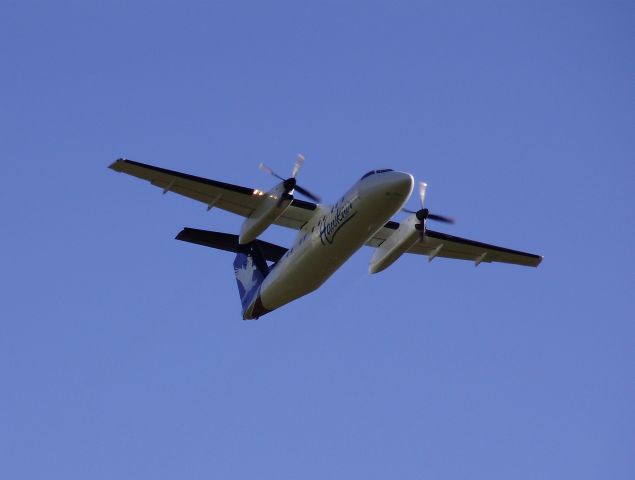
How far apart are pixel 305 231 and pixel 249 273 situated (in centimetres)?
378

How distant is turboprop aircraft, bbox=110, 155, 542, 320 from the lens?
2412 centimetres

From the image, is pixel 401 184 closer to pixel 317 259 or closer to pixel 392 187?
pixel 392 187

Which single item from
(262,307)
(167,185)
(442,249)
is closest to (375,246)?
(442,249)

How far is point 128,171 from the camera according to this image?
25.1 metres

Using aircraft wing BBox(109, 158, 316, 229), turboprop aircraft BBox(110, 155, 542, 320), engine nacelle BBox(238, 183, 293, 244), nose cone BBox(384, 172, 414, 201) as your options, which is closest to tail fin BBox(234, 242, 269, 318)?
turboprop aircraft BBox(110, 155, 542, 320)

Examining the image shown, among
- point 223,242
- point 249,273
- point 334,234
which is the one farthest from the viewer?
point 249,273

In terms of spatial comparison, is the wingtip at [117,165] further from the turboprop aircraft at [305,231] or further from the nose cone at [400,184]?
the nose cone at [400,184]

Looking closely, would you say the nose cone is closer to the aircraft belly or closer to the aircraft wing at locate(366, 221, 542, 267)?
the aircraft belly

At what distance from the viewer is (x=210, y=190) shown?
2622 cm

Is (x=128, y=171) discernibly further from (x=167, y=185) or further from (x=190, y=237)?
(x=190, y=237)

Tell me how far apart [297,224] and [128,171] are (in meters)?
5.13

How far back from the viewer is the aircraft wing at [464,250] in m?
28.9

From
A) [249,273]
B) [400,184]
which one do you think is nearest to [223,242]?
[249,273]

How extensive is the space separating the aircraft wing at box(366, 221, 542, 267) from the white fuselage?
348 centimetres
